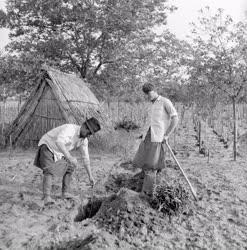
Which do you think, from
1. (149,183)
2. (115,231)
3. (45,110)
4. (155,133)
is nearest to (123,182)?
(149,183)

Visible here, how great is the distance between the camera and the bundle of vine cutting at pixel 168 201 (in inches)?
158

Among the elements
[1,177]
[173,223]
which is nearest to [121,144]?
[1,177]

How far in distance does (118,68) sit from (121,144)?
4539 millimetres

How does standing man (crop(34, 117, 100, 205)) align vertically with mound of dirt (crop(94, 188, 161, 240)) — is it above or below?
above

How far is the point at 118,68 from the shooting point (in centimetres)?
1337

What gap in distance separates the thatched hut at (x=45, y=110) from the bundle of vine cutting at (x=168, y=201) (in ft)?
16.3

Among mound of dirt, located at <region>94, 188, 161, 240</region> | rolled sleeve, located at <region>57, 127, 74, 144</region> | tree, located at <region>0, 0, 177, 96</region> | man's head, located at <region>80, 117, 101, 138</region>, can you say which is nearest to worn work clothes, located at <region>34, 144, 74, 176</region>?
rolled sleeve, located at <region>57, 127, 74, 144</region>

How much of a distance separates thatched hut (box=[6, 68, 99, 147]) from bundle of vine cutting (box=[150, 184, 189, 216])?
496 centimetres

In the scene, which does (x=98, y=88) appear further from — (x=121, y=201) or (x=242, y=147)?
(x=121, y=201)

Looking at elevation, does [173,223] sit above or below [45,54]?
below

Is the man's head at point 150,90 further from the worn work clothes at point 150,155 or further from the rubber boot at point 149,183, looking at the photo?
the rubber boot at point 149,183

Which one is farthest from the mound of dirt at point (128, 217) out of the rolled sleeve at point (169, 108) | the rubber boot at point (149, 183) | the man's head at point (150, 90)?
the man's head at point (150, 90)

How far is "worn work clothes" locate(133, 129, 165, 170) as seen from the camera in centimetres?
442

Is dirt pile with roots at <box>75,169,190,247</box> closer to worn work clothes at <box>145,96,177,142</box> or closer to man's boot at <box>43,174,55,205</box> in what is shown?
man's boot at <box>43,174,55,205</box>
